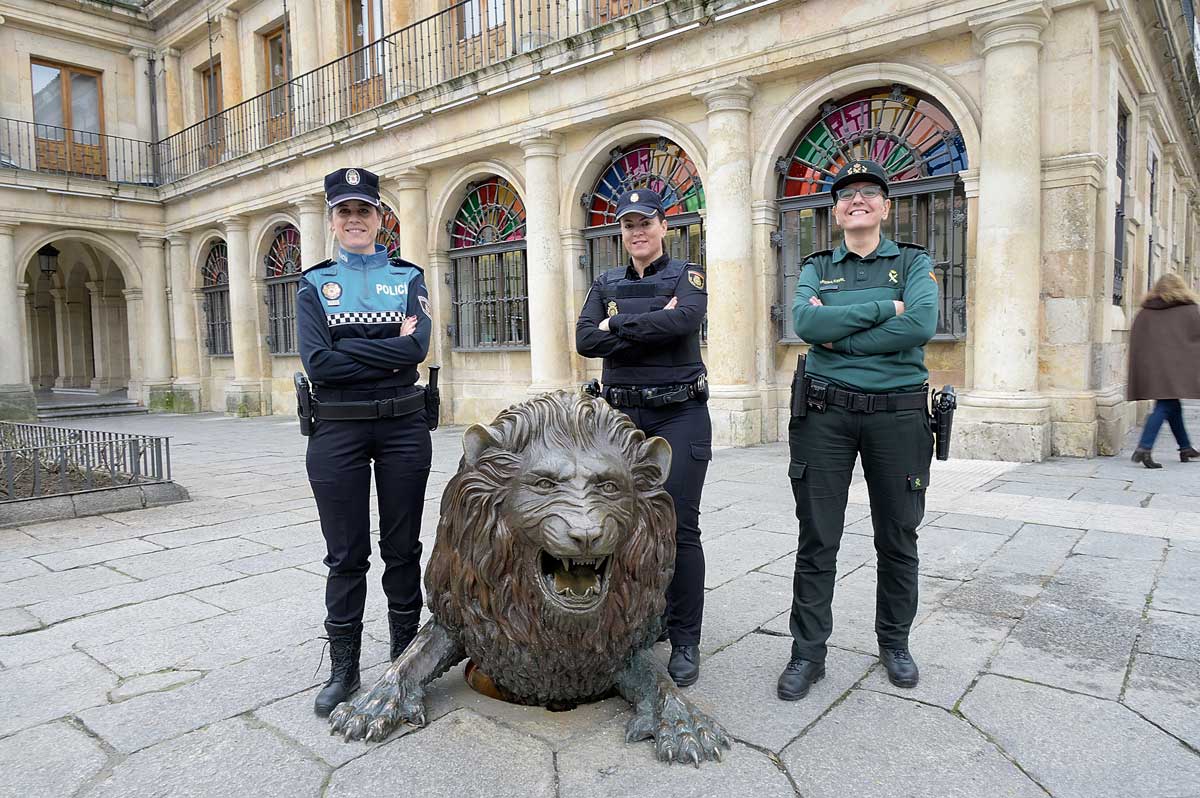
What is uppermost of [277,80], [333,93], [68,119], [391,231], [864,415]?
[277,80]

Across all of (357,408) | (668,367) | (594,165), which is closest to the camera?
(357,408)

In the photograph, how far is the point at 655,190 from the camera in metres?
10.2

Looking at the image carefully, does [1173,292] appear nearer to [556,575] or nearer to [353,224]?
[556,575]

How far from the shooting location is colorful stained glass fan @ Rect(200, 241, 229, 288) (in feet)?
59.7

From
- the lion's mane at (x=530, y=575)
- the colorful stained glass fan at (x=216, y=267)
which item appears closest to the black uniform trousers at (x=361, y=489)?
the lion's mane at (x=530, y=575)

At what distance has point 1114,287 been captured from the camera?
8836 mm

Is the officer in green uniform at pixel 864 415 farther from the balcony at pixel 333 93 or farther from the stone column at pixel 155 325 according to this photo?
the stone column at pixel 155 325

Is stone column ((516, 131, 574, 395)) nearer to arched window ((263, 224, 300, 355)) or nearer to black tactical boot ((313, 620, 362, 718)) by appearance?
arched window ((263, 224, 300, 355))

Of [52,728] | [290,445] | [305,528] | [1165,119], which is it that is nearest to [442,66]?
[290,445]

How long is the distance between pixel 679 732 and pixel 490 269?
10830 millimetres

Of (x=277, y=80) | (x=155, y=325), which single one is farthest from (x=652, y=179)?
(x=155, y=325)

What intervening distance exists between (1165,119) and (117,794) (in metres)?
14.4

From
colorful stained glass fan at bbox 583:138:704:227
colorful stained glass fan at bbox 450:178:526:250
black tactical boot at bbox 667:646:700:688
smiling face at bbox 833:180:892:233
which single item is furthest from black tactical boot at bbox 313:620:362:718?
colorful stained glass fan at bbox 450:178:526:250

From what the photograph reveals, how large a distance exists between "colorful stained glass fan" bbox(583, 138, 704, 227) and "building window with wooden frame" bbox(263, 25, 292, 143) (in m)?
8.17
